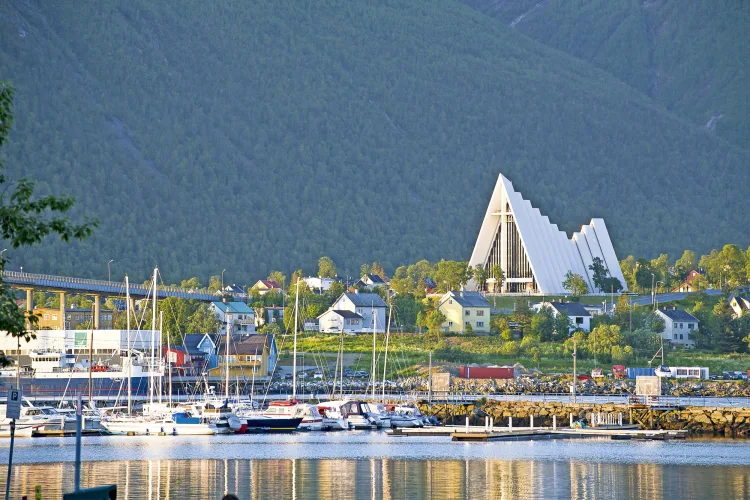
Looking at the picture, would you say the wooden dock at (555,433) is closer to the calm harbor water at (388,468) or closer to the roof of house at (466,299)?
the calm harbor water at (388,468)

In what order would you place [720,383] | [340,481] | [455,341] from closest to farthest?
[340,481], [720,383], [455,341]

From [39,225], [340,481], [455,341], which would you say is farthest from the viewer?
[455,341]

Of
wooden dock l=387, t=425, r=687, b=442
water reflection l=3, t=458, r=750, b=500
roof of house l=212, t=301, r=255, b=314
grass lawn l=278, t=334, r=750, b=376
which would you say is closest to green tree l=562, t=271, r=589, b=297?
grass lawn l=278, t=334, r=750, b=376

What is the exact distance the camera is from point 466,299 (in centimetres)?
9306

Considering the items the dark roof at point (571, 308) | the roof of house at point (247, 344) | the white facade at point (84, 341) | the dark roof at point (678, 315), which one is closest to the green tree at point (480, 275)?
the dark roof at point (571, 308)

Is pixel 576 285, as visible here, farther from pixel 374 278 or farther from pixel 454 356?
pixel 374 278

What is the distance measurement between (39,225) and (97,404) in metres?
52.5

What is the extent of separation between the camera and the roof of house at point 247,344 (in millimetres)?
80562

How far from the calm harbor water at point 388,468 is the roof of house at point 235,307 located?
48.4 meters

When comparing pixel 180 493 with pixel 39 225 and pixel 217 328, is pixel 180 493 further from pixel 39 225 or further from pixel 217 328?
pixel 217 328

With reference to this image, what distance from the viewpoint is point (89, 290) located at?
9538 cm

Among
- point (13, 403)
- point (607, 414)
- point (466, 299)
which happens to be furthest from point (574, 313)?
point (13, 403)

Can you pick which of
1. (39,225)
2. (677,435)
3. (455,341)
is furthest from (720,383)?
(39,225)

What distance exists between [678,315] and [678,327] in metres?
0.91
